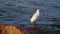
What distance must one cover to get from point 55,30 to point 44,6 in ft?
22.0

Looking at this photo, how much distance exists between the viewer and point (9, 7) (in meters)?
20.3

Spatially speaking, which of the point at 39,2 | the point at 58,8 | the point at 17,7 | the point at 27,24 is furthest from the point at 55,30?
the point at 39,2

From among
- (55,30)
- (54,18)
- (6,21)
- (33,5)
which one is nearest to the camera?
(55,30)

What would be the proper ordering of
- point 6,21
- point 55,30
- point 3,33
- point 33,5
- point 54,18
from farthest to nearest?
point 33,5, point 54,18, point 6,21, point 55,30, point 3,33

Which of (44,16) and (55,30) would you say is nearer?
(55,30)

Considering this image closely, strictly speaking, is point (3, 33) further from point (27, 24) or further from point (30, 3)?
point (30, 3)

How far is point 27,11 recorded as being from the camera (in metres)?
18.7

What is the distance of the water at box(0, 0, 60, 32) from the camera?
51.4 feet

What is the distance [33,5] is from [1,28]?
1374cm

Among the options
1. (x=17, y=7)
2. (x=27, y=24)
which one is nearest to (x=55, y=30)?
(x=27, y=24)

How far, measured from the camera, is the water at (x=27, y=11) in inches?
617

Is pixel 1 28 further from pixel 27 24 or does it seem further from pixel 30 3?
pixel 30 3

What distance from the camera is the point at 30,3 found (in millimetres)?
21766

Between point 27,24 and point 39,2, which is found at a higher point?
point 39,2
